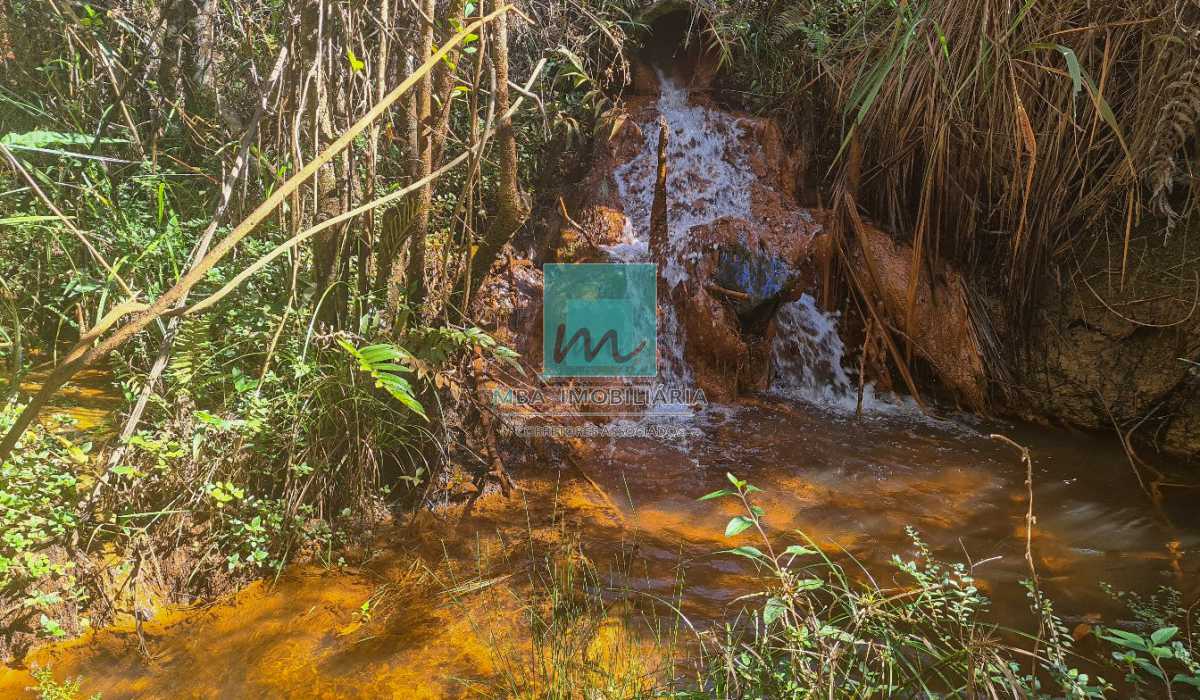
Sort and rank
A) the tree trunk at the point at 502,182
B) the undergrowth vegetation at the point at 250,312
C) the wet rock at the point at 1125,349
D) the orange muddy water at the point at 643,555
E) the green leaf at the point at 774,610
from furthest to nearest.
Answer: the wet rock at the point at 1125,349
the tree trunk at the point at 502,182
the undergrowth vegetation at the point at 250,312
the orange muddy water at the point at 643,555
the green leaf at the point at 774,610

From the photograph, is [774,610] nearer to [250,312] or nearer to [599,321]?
[250,312]

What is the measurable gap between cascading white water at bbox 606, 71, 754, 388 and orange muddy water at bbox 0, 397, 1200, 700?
0.69m

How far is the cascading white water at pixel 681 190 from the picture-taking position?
409 cm

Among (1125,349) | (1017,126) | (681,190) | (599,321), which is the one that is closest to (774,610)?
(599,321)

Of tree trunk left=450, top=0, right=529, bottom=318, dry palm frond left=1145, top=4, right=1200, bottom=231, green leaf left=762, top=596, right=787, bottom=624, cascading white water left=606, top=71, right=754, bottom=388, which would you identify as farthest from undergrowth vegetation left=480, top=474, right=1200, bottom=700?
dry palm frond left=1145, top=4, right=1200, bottom=231

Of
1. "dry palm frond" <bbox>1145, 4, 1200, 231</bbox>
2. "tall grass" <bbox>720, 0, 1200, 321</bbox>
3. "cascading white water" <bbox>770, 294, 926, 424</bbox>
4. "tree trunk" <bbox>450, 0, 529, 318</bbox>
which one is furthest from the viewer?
"cascading white water" <bbox>770, 294, 926, 424</bbox>

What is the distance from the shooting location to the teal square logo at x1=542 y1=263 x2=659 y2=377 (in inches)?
151

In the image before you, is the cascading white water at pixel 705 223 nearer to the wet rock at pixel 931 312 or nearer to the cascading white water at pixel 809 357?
the cascading white water at pixel 809 357

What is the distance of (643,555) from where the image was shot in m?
2.55

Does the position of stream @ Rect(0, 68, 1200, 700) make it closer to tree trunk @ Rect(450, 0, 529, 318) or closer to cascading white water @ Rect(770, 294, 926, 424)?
cascading white water @ Rect(770, 294, 926, 424)

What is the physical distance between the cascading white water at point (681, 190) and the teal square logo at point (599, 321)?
102 millimetres

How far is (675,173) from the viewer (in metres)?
4.66

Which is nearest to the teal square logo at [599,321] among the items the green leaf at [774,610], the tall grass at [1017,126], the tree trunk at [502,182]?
the tree trunk at [502,182]

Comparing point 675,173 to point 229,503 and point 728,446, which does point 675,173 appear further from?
point 229,503
